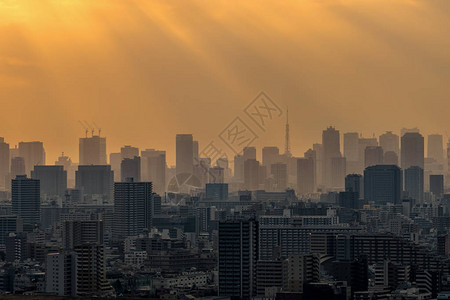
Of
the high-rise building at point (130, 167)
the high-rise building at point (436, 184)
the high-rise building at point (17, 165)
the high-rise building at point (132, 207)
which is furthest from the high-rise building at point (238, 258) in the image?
the high-rise building at point (436, 184)

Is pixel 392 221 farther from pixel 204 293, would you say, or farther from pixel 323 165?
pixel 204 293

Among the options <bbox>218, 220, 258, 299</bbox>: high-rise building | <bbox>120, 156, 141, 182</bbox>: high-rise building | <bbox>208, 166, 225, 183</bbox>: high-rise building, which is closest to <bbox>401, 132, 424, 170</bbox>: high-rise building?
<bbox>208, 166, 225, 183</bbox>: high-rise building

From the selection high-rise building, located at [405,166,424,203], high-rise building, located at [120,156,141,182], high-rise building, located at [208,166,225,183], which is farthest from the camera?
high-rise building, located at [120,156,141,182]

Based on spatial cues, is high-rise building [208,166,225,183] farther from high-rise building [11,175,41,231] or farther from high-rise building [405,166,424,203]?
high-rise building [11,175,41,231]

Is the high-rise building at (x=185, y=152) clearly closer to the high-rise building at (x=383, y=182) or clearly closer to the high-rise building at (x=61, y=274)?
the high-rise building at (x=383, y=182)

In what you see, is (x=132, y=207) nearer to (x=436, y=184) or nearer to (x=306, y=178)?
(x=306, y=178)

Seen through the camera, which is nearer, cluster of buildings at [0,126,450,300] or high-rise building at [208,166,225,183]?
cluster of buildings at [0,126,450,300]
